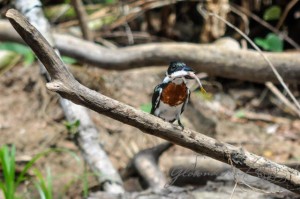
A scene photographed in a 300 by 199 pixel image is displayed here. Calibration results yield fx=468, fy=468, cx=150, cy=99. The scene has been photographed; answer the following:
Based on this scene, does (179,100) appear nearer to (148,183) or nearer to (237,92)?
(148,183)

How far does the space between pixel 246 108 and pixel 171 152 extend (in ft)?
4.66

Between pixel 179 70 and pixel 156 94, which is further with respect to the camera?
pixel 156 94

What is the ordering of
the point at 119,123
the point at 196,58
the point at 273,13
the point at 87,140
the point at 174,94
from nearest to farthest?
the point at 174,94 < the point at 87,140 < the point at 196,58 < the point at 119,123 < the point at 273,13

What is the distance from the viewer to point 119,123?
519cm

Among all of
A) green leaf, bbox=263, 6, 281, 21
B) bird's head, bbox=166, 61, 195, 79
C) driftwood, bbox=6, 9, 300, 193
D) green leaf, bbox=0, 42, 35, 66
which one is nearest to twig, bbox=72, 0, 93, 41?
green leaf, bbox=0, 42, 35, 66

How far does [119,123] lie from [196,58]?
119 centimetres

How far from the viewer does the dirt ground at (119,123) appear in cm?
481

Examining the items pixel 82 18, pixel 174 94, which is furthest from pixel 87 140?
pixel 82 18

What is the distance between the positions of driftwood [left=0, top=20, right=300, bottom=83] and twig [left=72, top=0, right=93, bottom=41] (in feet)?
1.20

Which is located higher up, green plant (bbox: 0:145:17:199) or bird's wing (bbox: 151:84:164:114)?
bird's wing (bbox: 151:84:164:114)

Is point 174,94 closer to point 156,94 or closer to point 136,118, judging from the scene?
point 156,94

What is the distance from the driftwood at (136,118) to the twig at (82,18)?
367 centimetres

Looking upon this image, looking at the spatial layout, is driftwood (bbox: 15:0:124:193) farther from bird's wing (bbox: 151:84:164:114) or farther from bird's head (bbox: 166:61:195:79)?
bird's head (bbox: 166:61:195:79)

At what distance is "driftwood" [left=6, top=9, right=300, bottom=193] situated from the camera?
1794mm
